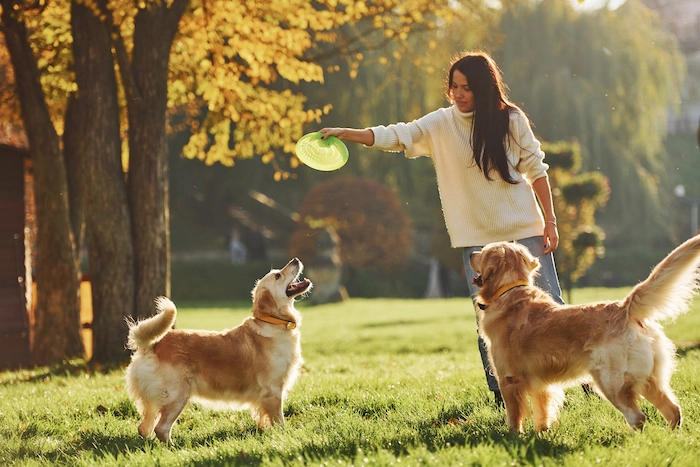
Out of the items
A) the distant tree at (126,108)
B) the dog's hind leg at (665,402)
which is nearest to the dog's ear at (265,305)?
the dog's hind leg at (665,402)

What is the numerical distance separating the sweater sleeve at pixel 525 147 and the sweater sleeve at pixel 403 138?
2.02ft

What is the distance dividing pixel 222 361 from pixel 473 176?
2090 millimetres

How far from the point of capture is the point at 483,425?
15.7 ft

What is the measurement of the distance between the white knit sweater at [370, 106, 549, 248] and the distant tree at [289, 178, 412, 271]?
76.8 ft

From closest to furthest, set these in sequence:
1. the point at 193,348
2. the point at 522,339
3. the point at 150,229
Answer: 1. the point at 522,339
2. the point at 193,348
3. the point at 150,229

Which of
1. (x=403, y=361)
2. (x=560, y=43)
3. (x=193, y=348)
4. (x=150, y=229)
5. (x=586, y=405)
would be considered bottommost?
(x=403, y=361)

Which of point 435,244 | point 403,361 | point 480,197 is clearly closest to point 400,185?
point 435,244

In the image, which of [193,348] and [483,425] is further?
[193,348]

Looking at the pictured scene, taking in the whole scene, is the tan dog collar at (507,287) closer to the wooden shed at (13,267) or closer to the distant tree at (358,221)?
the wooden shed at (13,267)

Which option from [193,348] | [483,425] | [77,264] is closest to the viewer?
[483,425]

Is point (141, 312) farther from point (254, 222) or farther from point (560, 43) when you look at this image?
point (254, 222)

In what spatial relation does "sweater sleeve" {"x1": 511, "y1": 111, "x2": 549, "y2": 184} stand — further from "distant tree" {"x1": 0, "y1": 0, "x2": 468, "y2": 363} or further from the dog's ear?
"distant tree" {"x1": 0, "y1": 0, "x2": 468, "y2": 363}

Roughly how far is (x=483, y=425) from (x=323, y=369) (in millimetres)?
4798

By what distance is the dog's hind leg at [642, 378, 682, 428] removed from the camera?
4172 mm
